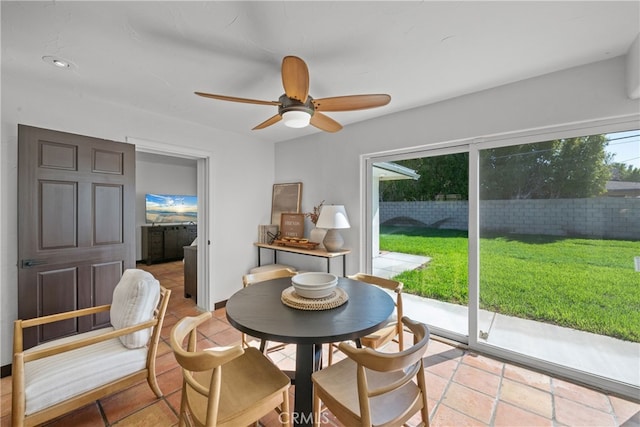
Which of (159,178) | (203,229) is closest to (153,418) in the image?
(203,229)

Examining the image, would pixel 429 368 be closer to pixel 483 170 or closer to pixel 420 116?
pixel 483 170

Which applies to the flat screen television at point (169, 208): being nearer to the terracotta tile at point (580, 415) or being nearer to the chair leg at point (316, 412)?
the chair leg at point (316, 412)

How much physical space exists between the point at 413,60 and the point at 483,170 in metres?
1.27

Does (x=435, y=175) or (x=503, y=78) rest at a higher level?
(x=503, y=78)

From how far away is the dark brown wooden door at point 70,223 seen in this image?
6.62 feet

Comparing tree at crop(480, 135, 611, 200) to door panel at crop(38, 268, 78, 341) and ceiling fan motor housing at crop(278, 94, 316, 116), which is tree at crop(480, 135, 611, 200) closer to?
ceiling fan motor housing at crop(278, 94, 316, 116)

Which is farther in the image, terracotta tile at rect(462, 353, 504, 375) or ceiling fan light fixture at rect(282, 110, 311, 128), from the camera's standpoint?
terracotta tile at rect(462, 353, 504, 375)

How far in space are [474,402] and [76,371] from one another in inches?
99.2

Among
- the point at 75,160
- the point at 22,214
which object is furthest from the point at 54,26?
the point at 22,214

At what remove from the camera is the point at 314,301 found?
1.53m

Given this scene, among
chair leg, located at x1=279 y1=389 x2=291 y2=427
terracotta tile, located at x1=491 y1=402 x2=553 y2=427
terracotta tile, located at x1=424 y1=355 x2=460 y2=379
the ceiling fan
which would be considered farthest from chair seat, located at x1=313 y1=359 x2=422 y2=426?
the ceiling fan

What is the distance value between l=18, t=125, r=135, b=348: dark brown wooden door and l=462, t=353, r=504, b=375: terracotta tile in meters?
3.28

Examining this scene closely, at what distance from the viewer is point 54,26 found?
1.50m

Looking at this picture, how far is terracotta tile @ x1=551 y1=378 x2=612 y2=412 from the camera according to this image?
176 cm
